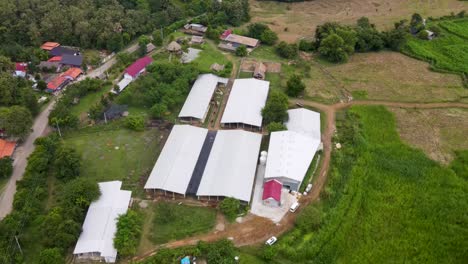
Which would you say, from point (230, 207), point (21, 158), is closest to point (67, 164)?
point (21, 158)

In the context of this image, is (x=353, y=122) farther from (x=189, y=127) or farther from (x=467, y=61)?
(x=467, y=61)

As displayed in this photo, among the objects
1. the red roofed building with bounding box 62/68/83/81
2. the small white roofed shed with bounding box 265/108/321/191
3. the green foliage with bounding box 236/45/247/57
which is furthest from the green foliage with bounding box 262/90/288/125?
the red roofed building with bounding box 62/68/83/81

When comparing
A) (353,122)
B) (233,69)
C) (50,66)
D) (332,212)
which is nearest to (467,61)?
(353,122)

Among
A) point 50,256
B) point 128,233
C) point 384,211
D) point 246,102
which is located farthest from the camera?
point 246,102

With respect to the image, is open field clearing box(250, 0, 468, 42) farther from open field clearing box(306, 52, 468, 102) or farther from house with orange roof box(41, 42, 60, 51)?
house with orange roof box(41, 42, 60, 51)

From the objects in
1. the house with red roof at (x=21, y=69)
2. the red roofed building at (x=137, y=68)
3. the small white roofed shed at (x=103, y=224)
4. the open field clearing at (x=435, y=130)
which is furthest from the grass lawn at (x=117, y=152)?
the open field clearing at (x=435, y=130)

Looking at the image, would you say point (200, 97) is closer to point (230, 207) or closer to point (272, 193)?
point (272, 193)

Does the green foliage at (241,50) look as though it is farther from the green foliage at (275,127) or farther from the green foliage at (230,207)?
the green foliage at (230,207)

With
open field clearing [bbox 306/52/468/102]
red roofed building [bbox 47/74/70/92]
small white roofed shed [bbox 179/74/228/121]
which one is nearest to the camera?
small white roofed shed [bbox 179/74/228/121]
